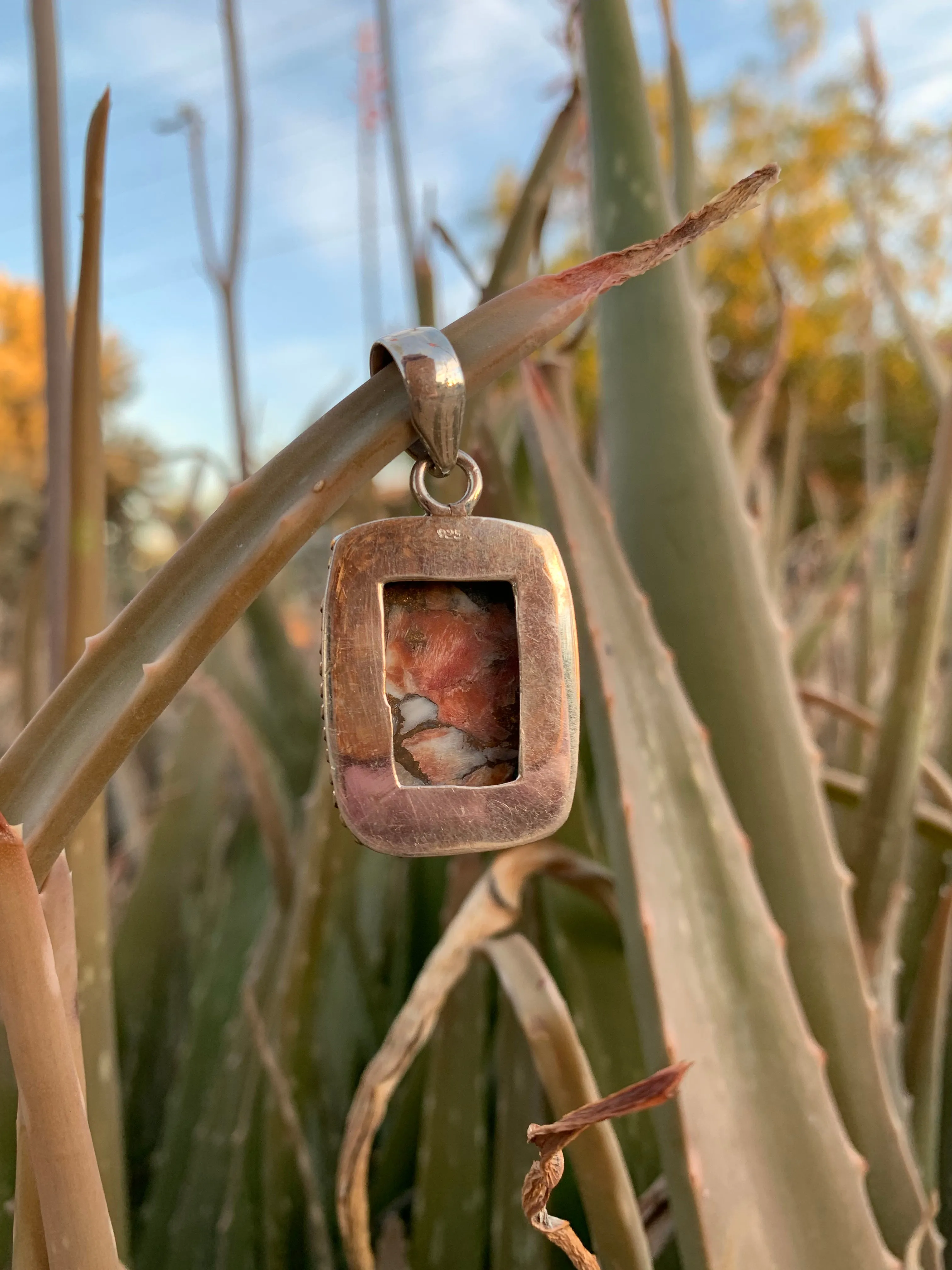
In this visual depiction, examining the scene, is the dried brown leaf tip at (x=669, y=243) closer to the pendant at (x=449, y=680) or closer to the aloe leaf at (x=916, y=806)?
the pendant at (x=449, y=680)

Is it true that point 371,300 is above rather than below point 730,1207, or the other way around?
above

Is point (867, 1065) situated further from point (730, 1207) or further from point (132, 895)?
point (132, 895)

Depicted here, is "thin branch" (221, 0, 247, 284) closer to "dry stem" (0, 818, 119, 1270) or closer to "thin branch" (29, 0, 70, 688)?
"thin branch" (29, 0, 70, 688)

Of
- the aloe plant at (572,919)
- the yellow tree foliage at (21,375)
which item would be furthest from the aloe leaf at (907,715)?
the yellow tree foliage at (21,375)

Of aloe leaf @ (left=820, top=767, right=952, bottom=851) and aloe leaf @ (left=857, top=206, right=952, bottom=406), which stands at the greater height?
aloe leaf @ (left=857, top=206, right=952, bottom=406)

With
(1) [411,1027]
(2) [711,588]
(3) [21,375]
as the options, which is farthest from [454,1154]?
(3) [21,375]

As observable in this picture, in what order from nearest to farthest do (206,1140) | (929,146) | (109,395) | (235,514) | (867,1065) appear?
1. (235,514)
2. (867,1065)
3. (206,1140)
4. (929,146)
5. (109,395)

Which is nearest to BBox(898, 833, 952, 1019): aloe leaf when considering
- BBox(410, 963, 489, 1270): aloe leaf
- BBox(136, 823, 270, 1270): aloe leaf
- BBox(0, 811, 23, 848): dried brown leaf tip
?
BBox(410, 963, 489, 1270): aloe leaf

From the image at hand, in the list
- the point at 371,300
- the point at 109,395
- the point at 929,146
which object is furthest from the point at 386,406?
the point at 109,395
